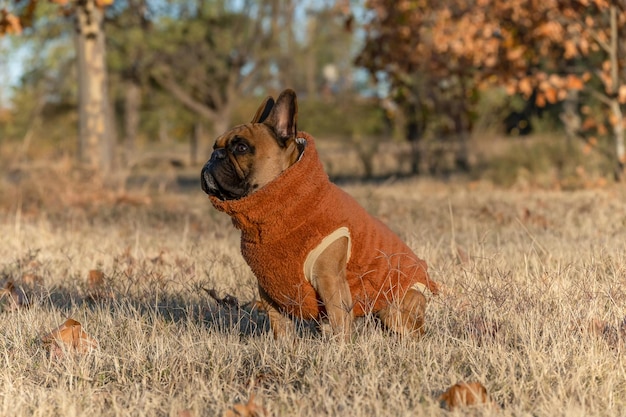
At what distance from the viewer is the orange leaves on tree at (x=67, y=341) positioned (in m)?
3.43

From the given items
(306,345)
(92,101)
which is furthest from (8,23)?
(306,345)

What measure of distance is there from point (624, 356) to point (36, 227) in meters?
5.99

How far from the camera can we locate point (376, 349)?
3387mm

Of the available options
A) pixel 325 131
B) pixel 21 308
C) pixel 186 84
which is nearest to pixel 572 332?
pixel 21 308

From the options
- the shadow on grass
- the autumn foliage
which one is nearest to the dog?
the shadow on grass

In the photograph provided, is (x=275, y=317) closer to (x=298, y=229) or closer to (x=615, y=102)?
(x=298, y=229)

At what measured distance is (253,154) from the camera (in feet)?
12.1

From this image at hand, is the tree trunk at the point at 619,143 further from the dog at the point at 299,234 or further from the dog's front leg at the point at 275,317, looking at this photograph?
the dog's front leg at the point at 275,317

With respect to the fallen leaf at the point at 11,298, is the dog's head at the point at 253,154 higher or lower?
higher

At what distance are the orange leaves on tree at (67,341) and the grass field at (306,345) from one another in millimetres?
48

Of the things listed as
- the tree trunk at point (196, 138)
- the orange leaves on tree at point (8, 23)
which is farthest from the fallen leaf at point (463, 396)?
the tree trunk at point (196, 138)

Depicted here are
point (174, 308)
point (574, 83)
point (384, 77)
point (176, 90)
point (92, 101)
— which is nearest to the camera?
point (174, 308)

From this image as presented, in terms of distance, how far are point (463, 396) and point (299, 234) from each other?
1.18 metres

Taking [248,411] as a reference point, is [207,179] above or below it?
above
